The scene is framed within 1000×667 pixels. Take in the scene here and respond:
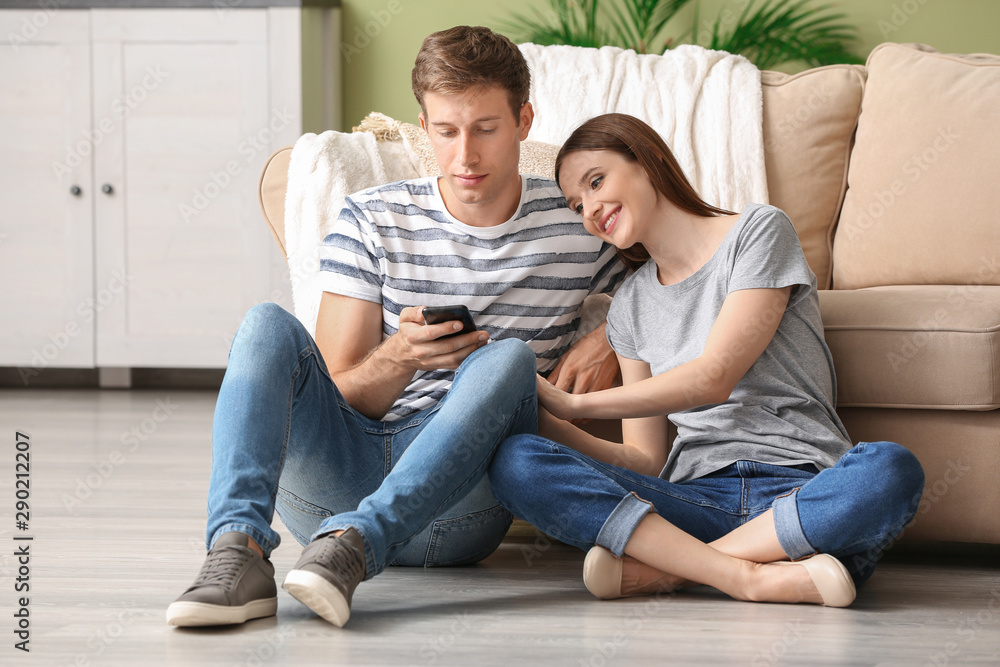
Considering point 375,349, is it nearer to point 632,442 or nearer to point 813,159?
point 632,442

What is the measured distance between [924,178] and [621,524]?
44.6 inches

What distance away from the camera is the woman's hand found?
1.23 m

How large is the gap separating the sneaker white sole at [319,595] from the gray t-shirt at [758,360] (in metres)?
0.53

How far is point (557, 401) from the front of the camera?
1.24 m

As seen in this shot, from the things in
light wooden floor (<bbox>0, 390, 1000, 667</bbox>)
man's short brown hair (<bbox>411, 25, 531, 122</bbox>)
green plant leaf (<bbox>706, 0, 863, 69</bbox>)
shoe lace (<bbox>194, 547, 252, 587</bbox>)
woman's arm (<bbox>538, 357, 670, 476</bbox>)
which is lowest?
light wooden floor (<bbox>0, 390, 1000, 667</bbox>)

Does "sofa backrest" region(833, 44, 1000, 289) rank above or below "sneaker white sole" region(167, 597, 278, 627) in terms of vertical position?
above

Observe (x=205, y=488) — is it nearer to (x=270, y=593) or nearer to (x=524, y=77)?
(x=270, y=593)

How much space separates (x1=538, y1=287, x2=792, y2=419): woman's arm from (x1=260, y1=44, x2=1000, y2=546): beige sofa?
0.90 feet

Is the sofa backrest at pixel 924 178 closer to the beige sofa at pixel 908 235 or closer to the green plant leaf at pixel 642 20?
the beige sofa at pixel 908 235

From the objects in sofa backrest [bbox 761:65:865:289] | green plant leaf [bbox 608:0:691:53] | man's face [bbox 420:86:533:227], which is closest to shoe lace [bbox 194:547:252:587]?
man's face [bbox 420:86:533:227]

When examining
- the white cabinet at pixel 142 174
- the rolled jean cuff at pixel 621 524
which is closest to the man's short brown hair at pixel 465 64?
the rolled jean cuff at pixel 621 524

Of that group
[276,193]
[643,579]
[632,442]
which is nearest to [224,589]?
[643,579]

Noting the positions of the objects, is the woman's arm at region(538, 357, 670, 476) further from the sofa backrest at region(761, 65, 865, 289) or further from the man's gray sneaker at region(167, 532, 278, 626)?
the sofa backrest at region(761, 65, 865, 289)

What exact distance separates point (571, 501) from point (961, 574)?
633 mm
